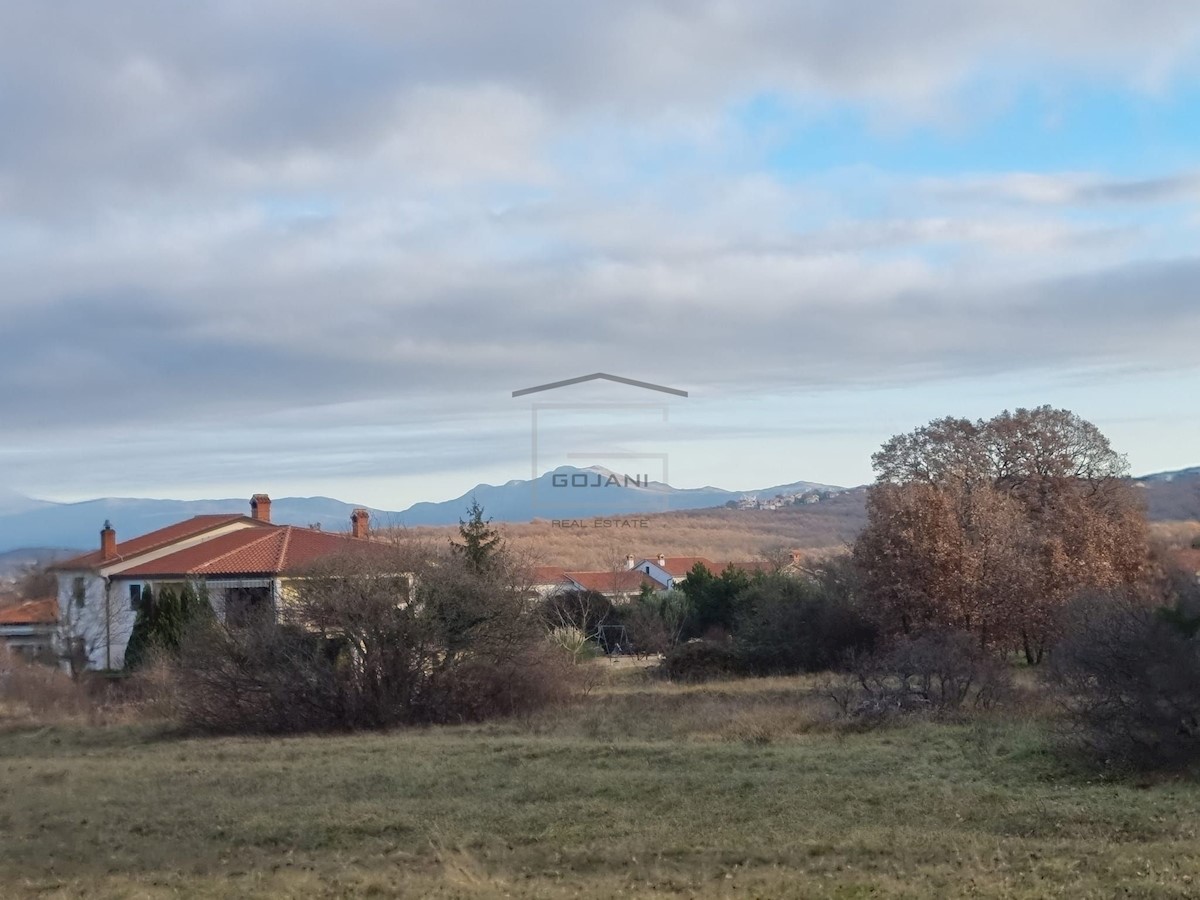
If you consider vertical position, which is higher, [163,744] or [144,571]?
[144,571]

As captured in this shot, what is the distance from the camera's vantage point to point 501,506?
179 feet

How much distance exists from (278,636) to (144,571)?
21022 millimetres

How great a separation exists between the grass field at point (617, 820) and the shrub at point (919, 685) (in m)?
0.96

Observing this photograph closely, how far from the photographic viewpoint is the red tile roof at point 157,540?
4230cm

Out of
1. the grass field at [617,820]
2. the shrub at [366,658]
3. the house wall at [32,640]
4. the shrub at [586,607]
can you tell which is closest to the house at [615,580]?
the shrub at [586,607]

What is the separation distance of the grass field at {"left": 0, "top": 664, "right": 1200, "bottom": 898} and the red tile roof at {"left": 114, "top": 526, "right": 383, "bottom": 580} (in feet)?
68.3

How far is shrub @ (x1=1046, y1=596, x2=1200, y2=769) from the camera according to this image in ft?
40.3

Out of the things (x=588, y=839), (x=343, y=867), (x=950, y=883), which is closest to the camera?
(x=950, y=883)

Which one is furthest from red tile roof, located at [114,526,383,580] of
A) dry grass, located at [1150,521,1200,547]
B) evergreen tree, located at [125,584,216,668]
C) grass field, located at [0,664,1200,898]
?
dry grass, located at [1150,521,1200,547]

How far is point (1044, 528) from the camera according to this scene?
31.4 meters

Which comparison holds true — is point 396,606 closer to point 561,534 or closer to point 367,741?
point 367,741

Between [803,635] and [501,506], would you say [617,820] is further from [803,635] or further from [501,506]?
[501,506]

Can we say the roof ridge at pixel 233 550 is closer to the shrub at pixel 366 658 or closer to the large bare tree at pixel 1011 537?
the shrub at pixel 366 658

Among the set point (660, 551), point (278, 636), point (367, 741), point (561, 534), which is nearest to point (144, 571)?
point (278, 636)
